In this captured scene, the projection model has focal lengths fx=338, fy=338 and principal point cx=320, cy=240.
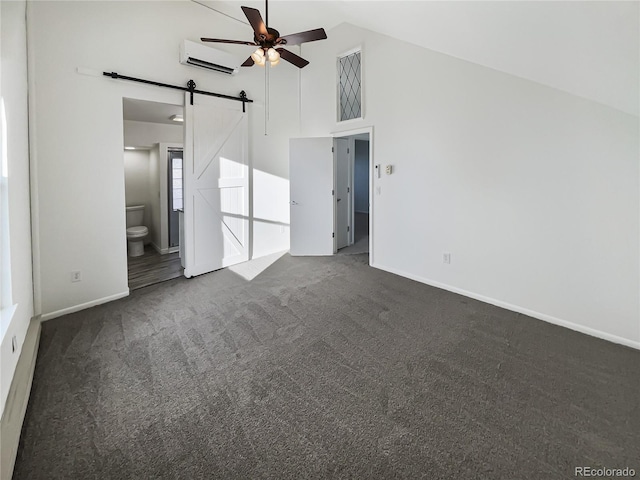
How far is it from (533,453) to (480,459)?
28 centimetres

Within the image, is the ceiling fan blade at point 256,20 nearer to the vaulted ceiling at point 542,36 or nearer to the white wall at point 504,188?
the vaulted ceiling at point 542,36

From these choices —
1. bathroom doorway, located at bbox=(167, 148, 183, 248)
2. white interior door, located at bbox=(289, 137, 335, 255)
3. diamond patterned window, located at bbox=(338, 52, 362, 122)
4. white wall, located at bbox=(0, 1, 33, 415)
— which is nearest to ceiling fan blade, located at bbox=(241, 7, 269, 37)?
white wall, located at bbox=(0, 1, 33, 415)

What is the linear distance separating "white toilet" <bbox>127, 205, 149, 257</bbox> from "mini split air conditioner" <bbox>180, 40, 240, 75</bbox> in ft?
9.32

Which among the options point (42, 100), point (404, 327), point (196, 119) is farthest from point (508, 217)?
point (42, 100)

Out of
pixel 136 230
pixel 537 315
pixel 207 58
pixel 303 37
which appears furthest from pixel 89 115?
pixel 537 315

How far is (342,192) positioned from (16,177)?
459 cm

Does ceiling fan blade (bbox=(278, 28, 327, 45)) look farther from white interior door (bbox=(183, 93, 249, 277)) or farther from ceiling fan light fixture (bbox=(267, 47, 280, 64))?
white interior door (bbox=(183, 93, 249, 277))

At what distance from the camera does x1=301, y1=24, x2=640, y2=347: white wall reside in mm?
2777

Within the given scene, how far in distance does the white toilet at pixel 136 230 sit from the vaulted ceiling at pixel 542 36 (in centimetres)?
447

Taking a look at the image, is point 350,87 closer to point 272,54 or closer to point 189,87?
point 189,87

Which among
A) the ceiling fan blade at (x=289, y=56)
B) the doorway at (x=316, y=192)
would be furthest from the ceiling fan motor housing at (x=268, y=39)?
the doorway at (x=316, y=192)

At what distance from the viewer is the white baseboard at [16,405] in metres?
1.55

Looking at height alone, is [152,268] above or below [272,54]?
below

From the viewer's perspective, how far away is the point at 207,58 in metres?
4.28
